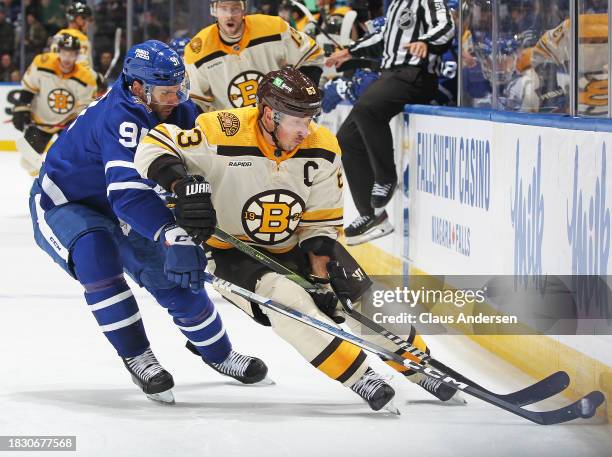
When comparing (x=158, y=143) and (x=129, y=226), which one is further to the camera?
(x=129, y=226)

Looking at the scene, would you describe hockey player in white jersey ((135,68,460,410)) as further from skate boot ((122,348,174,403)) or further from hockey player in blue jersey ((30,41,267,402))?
skate boot ((122,348,174,403))

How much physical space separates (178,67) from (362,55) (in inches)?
98.4

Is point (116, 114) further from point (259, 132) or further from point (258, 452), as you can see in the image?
point (258, 452)

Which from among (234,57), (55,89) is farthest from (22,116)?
(234,57)

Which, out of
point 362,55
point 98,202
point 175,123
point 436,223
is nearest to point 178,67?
point 175,123

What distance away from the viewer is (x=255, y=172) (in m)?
3.29

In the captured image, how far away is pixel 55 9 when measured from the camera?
13.0m

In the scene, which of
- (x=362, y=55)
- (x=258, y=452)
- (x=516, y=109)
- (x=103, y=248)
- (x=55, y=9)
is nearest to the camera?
(x=258, y=452)

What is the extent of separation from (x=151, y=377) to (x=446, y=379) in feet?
2.53

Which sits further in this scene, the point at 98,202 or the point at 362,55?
the point at 362,55

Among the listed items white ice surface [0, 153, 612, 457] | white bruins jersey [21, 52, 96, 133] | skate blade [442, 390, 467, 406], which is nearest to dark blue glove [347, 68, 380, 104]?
white ice surface [0, 153, 612, 457]

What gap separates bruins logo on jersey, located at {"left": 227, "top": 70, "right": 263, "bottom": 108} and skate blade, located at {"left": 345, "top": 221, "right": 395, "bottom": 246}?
0.76 meters

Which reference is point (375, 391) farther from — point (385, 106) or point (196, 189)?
point (385, 106)

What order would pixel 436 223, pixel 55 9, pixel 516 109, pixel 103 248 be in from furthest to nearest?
pixel 55 9 < pixel 436 223 < pixel 516 109 < pixel 103 248
